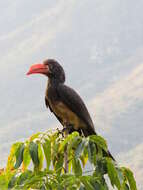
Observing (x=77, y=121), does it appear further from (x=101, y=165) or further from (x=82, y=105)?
(x=101, y=165)

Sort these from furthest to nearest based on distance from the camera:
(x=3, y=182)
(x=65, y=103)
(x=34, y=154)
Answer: (x=65, y=103), (x=34, y=154), (x=3, y=182)

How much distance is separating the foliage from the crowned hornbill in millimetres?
4266

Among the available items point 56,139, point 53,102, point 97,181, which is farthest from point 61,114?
point 97,181

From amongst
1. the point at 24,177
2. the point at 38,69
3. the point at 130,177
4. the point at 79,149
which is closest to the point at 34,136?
the point at 79,149

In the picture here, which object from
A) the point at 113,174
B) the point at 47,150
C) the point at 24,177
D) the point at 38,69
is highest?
the point at 38,69

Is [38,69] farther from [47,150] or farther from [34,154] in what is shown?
[34,154]

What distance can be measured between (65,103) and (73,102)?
0.97ft

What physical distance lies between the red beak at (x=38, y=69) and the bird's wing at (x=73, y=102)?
0.82m

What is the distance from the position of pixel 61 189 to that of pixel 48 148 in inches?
47.7

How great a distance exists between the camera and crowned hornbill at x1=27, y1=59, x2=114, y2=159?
12.9 meters

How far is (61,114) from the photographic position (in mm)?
13609

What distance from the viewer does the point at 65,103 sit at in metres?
13.5

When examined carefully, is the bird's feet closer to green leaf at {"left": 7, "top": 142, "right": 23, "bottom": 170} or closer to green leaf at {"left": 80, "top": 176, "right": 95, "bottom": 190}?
green leaf at {"left": 7, "top": 142, "right": 23, "bottom": 170}

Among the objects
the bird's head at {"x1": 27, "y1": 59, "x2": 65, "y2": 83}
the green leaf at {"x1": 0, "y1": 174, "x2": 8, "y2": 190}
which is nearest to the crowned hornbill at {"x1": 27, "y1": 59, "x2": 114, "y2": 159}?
the bird's head at {"x1": 27, "y1": 59, "x2": 65, "y2": 83}
